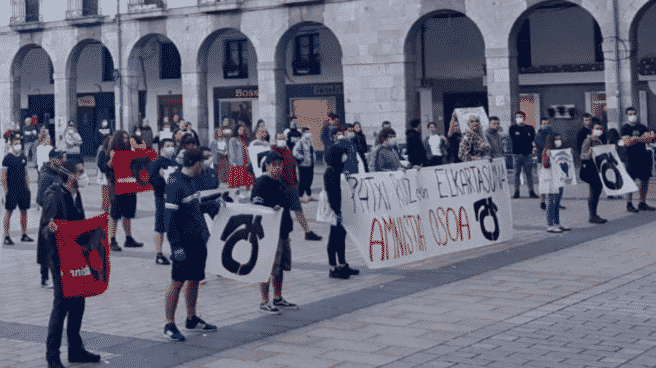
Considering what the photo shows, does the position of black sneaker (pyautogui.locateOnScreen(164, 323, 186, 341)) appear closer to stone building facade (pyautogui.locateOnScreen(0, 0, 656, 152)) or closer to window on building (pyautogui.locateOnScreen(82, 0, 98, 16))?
stone building facade (pyautogui.locateOnScreen(0, 0, 656, 152))

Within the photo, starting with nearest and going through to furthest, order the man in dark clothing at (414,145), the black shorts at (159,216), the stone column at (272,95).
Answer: the black shorts at (159,216)
the man in dark clothing at (414,145)
the stone column at (272,95)

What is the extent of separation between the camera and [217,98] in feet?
122

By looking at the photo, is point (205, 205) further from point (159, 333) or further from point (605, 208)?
point (605, 208)

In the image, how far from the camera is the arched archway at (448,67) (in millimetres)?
31438

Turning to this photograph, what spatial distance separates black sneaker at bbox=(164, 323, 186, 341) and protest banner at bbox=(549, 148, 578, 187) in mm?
8005

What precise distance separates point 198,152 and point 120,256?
216 inches

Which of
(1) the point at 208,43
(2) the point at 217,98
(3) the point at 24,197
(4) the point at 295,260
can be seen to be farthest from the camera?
(2) the point at 217,98

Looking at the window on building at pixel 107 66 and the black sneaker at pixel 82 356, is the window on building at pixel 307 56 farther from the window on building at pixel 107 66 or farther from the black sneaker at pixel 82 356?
the black sneaker at pixel 82 356

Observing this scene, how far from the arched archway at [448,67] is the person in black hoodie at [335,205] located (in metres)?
20.5

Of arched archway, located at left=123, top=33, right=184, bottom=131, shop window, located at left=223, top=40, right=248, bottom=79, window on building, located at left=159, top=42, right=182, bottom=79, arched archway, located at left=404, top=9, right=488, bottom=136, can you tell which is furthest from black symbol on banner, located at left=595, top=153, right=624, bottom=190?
window on building, located at left=159, top=42, right=182, bottom=79

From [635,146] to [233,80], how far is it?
22.0m

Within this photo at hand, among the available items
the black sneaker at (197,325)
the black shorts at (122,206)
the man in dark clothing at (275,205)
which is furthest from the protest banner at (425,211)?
the black shorts at (122,206)

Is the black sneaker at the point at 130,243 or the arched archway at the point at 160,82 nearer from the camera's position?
the black sneaker at the point at 130,243

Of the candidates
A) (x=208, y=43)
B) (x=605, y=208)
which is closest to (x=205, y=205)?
(x=605, y=208)
